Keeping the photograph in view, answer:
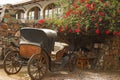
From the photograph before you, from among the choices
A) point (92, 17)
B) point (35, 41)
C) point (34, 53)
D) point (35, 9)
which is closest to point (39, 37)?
point (35, 41)

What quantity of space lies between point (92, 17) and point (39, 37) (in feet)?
8.97

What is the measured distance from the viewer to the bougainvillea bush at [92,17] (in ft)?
31.6

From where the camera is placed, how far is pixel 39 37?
8.24 metres

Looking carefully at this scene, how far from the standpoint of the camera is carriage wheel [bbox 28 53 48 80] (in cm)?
779

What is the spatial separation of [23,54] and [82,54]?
12.5 ft

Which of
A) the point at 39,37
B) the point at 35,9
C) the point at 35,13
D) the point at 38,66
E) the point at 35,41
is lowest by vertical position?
the point at 38,66

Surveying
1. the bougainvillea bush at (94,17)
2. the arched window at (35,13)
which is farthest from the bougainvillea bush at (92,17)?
the arched window at (35,13)

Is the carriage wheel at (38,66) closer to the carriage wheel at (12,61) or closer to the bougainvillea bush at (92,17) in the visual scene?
the carriage wheel at (12,61)

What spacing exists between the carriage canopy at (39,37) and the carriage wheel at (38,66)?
1.22 ft

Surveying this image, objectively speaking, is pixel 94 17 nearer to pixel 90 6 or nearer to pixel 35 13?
pixel 90 6

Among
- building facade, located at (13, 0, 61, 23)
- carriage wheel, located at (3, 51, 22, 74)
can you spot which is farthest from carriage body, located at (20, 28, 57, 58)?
building facade, located at (13, 0, 61, 23)

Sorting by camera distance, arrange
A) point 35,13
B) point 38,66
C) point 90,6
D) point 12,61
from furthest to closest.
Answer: point 35,13 < point 90,6 < point 12,61 < point 38,66

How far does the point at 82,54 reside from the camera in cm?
1144

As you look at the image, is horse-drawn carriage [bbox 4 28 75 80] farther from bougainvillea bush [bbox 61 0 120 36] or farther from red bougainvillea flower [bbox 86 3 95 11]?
red bougainvillea flower [bbox 86 3 95 11]
